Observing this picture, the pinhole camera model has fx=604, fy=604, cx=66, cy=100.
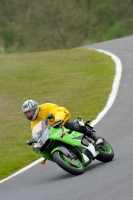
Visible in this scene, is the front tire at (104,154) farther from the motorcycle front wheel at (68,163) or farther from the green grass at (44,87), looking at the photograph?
the green grass at (44,87)

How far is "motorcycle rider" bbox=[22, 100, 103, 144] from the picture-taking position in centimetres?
966

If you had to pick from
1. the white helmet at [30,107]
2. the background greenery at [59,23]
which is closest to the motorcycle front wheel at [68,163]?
the white helmet at [30,107]

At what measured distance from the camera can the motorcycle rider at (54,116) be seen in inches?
380

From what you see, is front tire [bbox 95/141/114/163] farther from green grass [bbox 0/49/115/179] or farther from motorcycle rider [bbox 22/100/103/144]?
green grass [bbox 0/49/115/179]

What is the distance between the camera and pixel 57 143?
945cm

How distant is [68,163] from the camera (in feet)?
30.2

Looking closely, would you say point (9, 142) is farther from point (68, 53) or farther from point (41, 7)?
point (41, 7)

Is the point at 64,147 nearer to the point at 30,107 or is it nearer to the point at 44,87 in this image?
the point at 30,107

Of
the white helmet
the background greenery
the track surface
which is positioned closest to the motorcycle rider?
the white helmet

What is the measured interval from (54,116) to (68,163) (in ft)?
3.04

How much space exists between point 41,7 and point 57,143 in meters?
36.1

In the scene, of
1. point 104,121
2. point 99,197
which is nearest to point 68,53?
point 104,121

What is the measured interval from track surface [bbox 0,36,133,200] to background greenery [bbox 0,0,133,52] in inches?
1224

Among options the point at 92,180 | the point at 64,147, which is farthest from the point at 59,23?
the point at 92,180
